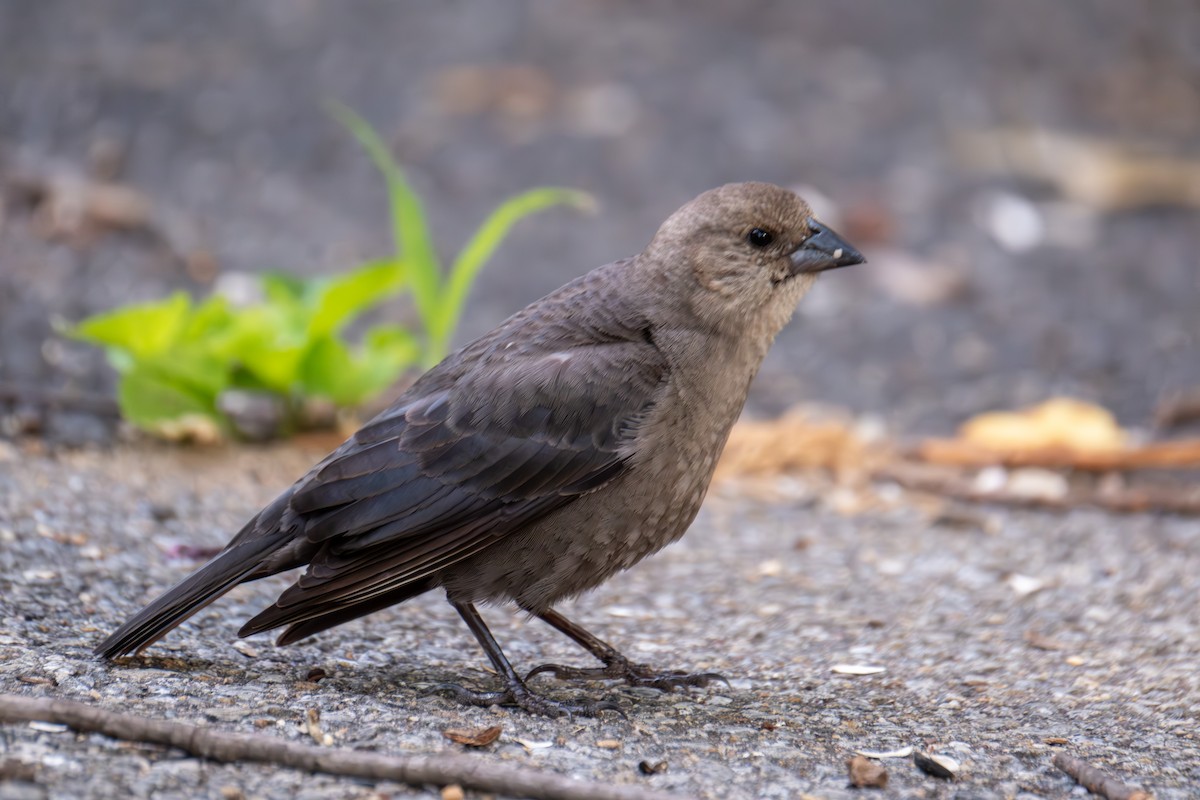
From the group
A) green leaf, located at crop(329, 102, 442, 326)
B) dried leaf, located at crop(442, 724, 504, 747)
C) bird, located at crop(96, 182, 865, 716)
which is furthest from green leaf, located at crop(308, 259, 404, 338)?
dried leaf, located at crop(442, 724, 504, 747)

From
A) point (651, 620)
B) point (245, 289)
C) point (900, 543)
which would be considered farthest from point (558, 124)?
point (651, 620)

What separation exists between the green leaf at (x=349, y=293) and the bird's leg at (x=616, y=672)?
1.74 metres

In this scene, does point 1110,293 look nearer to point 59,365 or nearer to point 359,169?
point 359,169

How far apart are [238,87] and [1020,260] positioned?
16.9 feet

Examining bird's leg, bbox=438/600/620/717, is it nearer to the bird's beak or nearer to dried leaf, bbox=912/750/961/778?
dried leaf, bbox=912/750/961/778

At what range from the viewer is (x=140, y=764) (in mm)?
2689

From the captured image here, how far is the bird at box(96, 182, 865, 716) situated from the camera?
3.40 meters

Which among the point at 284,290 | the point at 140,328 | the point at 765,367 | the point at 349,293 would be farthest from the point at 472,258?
the point at 765,367

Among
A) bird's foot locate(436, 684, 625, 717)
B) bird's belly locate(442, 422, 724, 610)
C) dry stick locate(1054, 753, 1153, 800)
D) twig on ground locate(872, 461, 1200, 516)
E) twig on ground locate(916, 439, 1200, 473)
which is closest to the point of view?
dry stick locate(1054, 753, 1153, 800)

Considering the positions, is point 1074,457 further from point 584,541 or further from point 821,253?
point 584,541

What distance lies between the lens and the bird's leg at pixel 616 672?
11.9 feet

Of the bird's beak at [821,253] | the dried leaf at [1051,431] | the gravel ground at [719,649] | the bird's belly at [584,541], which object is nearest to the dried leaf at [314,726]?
the gravel ground at [719,649]

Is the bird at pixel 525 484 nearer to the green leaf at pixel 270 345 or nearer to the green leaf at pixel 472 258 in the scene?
the green leaf at pixel 472 258

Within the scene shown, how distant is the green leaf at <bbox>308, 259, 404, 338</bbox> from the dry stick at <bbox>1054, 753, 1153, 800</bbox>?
2900mm
